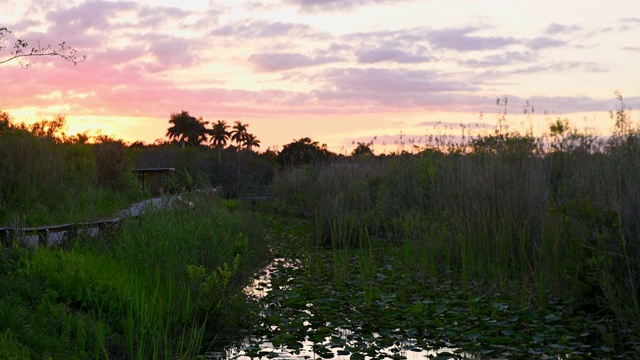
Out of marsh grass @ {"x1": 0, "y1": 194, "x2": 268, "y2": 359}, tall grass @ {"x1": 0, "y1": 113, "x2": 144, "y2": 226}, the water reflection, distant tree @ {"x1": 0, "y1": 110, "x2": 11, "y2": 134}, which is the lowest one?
the water reflection

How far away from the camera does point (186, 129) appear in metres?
72.6

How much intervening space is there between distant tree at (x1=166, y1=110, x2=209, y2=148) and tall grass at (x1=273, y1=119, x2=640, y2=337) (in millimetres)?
60283

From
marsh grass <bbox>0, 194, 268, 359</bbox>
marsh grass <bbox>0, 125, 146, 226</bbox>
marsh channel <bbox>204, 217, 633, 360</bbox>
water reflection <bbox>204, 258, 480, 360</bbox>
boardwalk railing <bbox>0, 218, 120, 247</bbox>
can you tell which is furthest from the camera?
marsh grass <bbox>0, 125, 146, 226</bbox>

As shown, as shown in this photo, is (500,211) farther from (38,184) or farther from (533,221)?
(38,184)

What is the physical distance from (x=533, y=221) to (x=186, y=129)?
66161mm

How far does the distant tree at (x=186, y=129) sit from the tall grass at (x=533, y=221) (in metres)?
60.3

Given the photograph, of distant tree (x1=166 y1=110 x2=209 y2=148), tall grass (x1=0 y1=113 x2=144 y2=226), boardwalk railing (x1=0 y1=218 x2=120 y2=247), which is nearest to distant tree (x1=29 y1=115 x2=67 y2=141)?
tall grass (x1=0 y1=113 x2=144 y2=226)

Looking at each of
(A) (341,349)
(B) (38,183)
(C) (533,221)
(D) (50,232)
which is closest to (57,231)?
(D) (50,232)

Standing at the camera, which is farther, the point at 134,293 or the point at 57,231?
the point at 57,231

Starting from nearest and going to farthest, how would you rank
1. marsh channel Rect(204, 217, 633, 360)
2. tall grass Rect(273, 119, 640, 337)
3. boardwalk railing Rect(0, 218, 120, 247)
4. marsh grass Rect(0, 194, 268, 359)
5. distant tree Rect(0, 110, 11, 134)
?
marsh grass Rect(0, 194, 268, 359) → marsh channel Rect(204, 217, 633, 360) → tall grass Rect(273, 119, 640, 337) → boardwalk railing Rect(0, 218, 120, 247) → distant tree Rect(0, 110, 11, 134)

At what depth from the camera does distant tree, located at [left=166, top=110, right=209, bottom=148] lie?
72.1 metres

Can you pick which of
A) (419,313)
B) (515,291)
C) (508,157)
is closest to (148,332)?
(419,313)

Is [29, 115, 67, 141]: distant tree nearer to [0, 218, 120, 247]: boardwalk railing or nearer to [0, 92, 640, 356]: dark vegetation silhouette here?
[0, 92, 640, 356]: dark vegetation silhouette

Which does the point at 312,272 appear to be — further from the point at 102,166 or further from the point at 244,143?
the point at 244,143
